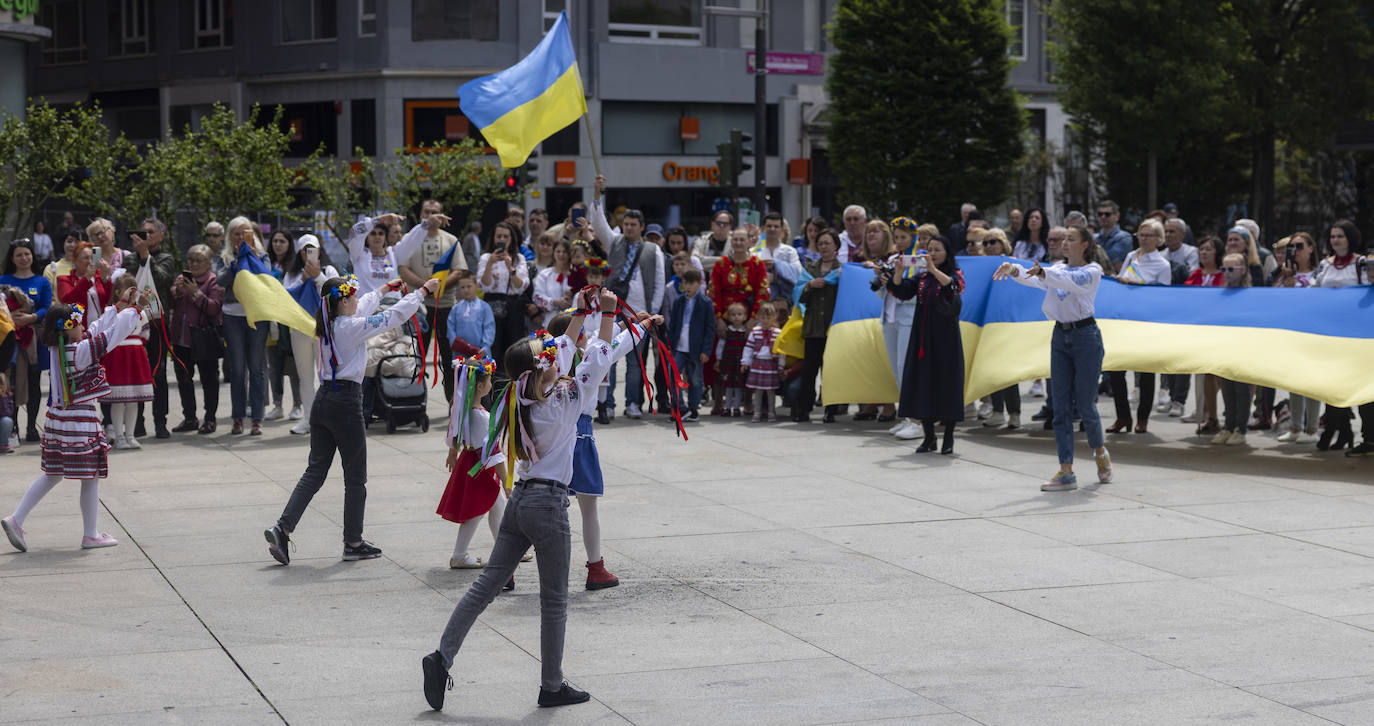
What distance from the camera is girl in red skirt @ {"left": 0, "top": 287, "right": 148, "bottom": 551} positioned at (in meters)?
9.29

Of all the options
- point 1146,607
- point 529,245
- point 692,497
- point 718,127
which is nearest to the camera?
point 1146,607

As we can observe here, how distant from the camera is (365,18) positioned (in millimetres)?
35062

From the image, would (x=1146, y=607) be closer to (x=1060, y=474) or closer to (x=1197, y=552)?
(x=1197, y=552)

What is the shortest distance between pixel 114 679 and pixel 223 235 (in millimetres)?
9361

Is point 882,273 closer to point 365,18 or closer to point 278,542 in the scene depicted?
point 278,542

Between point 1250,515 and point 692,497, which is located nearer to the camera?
point 1250,515

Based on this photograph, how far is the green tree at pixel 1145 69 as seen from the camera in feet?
93.9

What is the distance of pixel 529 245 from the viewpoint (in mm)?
19141

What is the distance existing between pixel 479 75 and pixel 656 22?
475 cm

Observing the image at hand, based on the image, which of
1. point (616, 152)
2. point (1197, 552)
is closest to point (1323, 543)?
point (1197, 552)

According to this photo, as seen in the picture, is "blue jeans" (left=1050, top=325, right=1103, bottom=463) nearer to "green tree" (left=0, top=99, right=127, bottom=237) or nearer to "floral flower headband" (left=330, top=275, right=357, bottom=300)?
"floral flower headband" (left=330, top=275, right=357, bottom=300)

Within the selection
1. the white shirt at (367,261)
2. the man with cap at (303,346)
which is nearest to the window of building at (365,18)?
the man with cap at (303,346)

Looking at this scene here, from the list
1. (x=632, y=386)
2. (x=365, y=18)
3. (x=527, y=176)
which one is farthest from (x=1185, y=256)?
(x=365, y=18)

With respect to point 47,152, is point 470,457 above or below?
below
